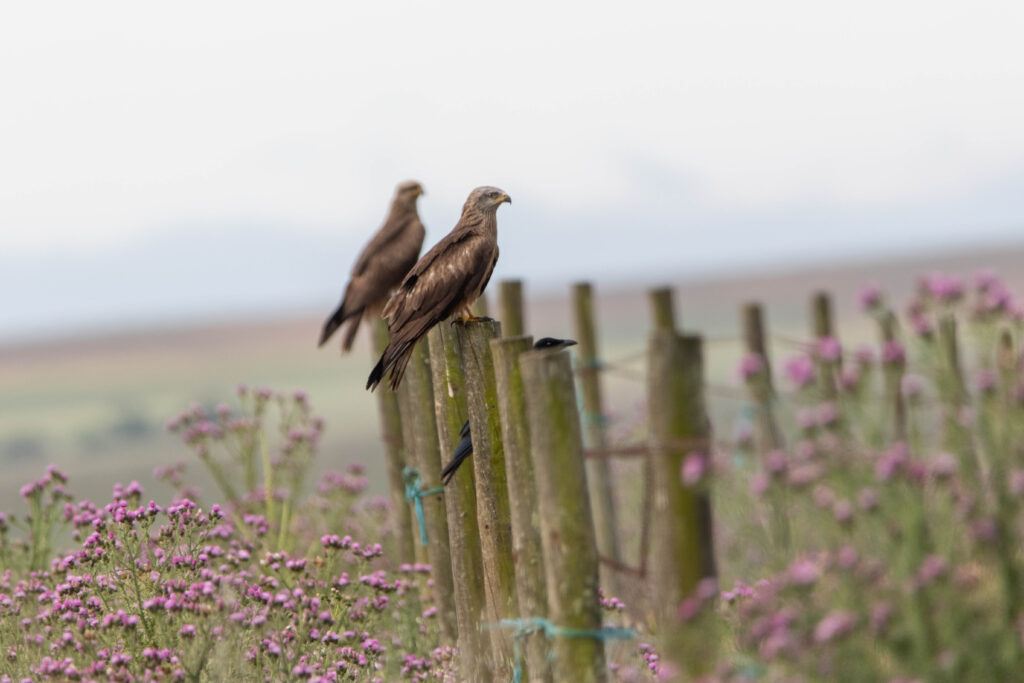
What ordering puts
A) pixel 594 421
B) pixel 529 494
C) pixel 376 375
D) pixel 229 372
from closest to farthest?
pixel 529 494, pixel 376 375, pixel 594 421, pixel 229 372

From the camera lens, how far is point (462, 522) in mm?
6016

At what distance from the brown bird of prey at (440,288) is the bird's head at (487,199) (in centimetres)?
6

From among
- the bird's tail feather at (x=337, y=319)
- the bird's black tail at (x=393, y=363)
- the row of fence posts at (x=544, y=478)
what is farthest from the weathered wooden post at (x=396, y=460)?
the bird's black tail at (x=393, y=363)

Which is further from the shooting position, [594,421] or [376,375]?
[594,421]

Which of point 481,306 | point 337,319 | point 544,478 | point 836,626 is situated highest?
point 337,319

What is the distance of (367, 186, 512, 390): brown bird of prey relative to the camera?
639cm

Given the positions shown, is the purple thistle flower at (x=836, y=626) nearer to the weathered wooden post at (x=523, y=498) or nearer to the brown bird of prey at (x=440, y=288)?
the weathered wooden post at (x=523, y=498)

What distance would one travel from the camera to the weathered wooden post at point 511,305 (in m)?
7.73

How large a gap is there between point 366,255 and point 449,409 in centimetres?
Answer: 382

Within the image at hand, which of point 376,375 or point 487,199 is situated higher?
point 487,199

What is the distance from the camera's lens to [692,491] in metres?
3.53

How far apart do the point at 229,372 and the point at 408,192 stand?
2999 centimetres

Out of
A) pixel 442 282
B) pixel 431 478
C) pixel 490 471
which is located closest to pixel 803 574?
pixel 490 471

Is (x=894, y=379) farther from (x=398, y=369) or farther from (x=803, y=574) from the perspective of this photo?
(x=398, y=369)
